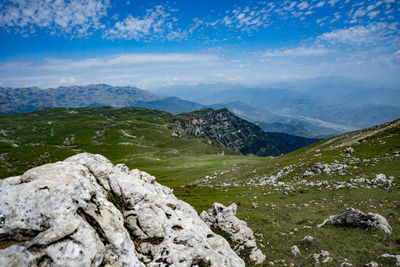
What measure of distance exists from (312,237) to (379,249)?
17.8 ft

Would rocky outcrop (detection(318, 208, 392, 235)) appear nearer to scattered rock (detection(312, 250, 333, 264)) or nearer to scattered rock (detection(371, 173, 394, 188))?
scattered rock (detection(312, 250, 333, 264))

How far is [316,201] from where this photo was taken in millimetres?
31234

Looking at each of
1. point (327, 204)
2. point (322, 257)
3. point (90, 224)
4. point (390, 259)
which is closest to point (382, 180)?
point (327, 204)

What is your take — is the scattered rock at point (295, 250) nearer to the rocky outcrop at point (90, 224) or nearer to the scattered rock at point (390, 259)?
the scattered rock at point (390, 259)

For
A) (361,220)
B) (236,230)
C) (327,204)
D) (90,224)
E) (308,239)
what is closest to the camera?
(90,224)

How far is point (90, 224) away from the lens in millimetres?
11461

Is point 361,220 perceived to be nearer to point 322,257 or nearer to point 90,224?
point 322,257

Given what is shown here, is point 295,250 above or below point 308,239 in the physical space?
below

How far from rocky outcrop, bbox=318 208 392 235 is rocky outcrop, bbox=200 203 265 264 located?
30.4ft

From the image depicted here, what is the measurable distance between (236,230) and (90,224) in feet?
57.4

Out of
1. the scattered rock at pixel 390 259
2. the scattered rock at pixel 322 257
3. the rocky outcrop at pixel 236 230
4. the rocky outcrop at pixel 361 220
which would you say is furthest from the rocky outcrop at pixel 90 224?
the rocky outcrop at pixel 361 220

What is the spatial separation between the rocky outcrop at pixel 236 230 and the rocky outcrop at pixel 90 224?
14.1ft

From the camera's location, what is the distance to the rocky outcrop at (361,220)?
65.8ft

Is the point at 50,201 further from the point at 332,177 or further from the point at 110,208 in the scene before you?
the point at 332,177
